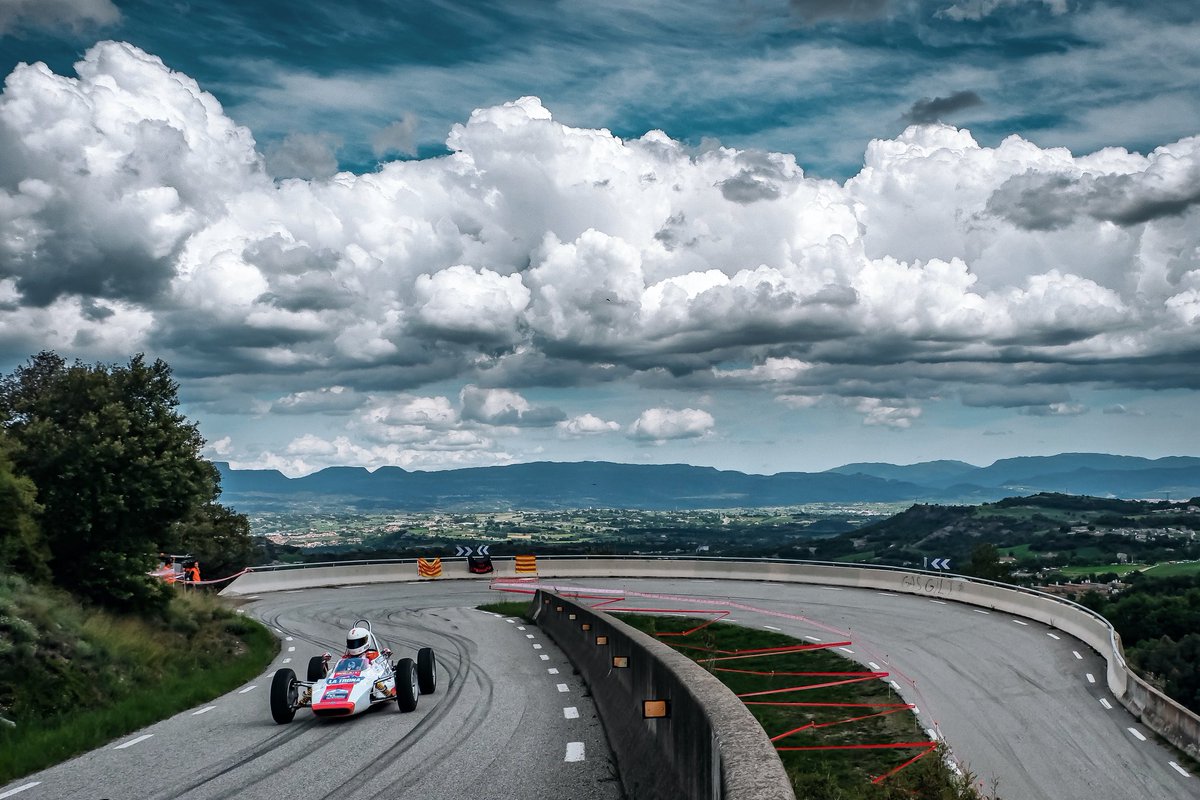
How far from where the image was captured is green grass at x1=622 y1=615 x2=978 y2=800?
1278cm

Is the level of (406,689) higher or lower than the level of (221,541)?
lower

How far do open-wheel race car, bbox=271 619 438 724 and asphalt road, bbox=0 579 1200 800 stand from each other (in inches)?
9.4

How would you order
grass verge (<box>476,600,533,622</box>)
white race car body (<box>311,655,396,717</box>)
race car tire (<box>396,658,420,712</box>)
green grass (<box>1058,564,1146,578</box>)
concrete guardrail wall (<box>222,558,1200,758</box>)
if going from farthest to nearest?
green grass (<box>1058,564,1146,578</box>) < grass verge (<box>476,600,533,622</box>) < concrete guardrail wall (<box>222,558,1200,758</box>) < race car tire (<box>396,658,420,712</box>) < white race car body (<box>311,655,396,717</box>)

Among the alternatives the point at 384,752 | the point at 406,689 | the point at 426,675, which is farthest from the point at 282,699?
the point at 384,752

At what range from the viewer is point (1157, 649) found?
5069 centimetres

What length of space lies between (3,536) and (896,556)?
410 feet

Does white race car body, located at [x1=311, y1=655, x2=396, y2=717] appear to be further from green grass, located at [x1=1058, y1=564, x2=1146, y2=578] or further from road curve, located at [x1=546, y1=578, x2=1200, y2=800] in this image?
green grass, located at [x1=1058, y1=564, x2=1146, y2=578]

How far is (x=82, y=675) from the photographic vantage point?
17188mm

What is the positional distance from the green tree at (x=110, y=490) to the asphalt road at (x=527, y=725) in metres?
4.47

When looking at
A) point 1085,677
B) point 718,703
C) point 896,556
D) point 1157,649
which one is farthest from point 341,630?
point 896,556

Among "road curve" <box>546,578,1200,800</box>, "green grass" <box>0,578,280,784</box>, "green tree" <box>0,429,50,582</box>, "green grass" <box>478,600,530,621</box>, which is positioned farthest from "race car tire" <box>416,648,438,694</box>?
"green grass" <box>478,600,530,621</box>

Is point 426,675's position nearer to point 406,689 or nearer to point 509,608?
point 406,689

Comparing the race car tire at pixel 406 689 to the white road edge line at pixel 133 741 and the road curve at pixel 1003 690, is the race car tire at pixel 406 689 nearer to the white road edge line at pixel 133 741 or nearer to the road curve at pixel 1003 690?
the white road edge line at pixel 133 741

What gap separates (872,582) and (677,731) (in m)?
41.9
